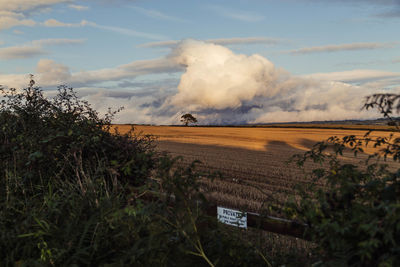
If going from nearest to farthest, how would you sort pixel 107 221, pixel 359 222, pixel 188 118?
pixel 359 222
pixel 107 221
pixel 188 118

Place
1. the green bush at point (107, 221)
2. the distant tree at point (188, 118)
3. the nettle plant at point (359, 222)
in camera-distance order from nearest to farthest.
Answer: the nettle plant at point (359, 222)
the green bush at point (107, 221)
the distant tree at point (188, 118)

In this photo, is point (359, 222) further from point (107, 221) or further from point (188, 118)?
point (188, 118)

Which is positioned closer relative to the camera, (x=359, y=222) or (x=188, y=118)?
(x=359, y=222)

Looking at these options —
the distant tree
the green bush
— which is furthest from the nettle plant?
the distant tree

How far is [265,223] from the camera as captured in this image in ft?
14.5

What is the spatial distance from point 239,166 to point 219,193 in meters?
6.61

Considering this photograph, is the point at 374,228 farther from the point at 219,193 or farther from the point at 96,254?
the point at 219,193

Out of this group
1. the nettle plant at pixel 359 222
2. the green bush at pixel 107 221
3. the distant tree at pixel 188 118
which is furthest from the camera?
the distant tree at pixel 188 118

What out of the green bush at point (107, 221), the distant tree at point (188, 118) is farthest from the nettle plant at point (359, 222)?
the distant tree at point (188, 118)

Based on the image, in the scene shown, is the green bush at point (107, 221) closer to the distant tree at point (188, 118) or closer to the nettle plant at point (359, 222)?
the nettle plant at point (359, 222)

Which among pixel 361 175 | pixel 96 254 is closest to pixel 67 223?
pixel 96 254

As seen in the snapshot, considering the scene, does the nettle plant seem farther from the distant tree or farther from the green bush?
the distant tree

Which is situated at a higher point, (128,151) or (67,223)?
(128,151)

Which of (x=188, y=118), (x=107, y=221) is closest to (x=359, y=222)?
(x=107, y=221)
